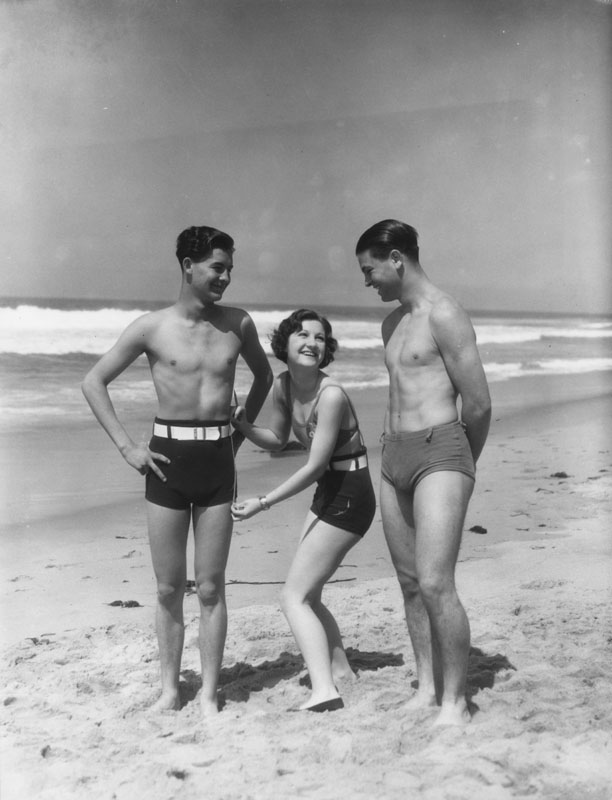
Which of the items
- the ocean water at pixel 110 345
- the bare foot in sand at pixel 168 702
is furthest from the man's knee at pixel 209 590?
the ocean water at pixel 110 345

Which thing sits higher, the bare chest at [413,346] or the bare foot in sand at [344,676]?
the bare chest at [413,346]

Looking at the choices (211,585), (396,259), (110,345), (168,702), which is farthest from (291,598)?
(110,345)

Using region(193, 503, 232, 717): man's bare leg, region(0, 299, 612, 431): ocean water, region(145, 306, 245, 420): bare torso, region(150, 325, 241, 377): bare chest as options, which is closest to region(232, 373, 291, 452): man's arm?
region(145, 306, 245, 420): bare torso

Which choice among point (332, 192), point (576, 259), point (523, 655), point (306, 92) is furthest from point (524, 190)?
point (523, 655)

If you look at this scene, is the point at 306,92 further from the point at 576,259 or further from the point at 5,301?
the point at 5,301

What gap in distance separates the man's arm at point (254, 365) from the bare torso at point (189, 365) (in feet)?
0.41

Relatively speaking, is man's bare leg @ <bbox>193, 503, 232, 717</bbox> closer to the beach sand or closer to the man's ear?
the beach sand

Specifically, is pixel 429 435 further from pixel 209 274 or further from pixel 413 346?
pixel 209 274

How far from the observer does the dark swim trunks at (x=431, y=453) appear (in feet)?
12.1

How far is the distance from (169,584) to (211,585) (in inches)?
7.2

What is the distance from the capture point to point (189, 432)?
13.0ft

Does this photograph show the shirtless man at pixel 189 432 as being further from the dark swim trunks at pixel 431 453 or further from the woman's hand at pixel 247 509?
the dark swim trunks at pixel 431 453

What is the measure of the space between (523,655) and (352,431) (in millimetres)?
1565

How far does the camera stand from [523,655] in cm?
468
